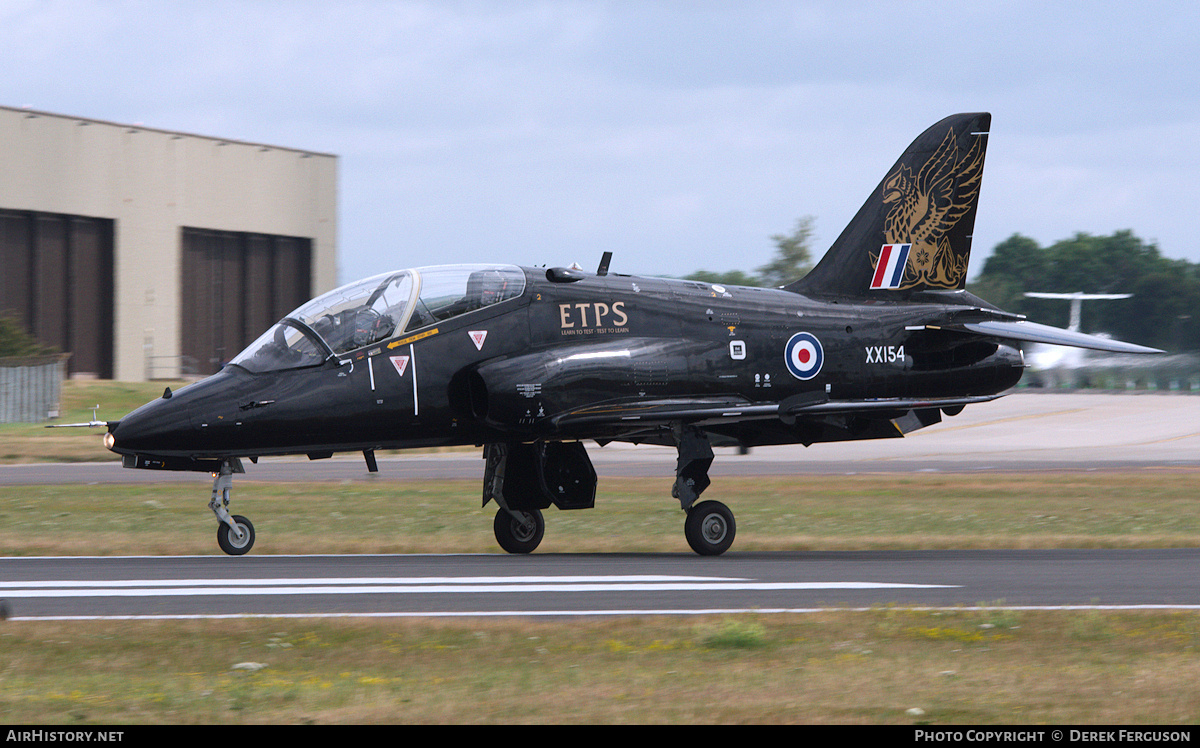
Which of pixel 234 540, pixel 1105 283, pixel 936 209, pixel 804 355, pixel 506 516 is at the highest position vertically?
pixel 1105 283

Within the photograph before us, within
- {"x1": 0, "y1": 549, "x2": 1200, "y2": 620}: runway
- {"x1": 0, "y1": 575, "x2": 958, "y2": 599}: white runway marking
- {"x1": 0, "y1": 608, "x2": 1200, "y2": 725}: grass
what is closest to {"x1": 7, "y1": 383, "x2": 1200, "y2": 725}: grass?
{"x1": 0, "y1": 608, "x2": 1200, "y2": 725}: grass

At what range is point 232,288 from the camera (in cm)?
6606

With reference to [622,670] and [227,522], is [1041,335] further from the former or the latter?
[622,670]

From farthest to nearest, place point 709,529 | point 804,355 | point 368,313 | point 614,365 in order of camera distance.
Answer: point 804,355
point 709,529
point 614,365
point 368,313

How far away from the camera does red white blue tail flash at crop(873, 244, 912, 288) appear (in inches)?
730

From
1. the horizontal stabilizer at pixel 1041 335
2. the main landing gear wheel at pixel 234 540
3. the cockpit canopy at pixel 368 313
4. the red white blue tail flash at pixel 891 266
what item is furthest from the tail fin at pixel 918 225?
the main landing gear wheel at pixel 234 540

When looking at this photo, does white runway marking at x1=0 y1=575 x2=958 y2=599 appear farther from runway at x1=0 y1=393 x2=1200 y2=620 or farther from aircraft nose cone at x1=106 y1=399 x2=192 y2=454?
aircraft nose cone at x1=106 y1=399 x2=192 y2=454

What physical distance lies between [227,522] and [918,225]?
10319 mm

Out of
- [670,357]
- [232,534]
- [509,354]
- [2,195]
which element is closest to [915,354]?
[670,357]

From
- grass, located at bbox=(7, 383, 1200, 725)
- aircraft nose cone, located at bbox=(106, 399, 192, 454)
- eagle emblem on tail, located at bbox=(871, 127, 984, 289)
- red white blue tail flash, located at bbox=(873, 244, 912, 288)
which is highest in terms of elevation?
eagle emblem on tail, located at bbox=(871, 127, 984, 289)

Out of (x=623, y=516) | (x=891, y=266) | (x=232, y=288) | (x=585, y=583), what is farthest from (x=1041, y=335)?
(x=232, y=288)

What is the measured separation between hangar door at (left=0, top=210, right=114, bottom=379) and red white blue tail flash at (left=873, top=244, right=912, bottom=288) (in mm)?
49420

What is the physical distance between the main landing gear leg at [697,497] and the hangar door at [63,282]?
164 feet

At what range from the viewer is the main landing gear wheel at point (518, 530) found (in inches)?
653
